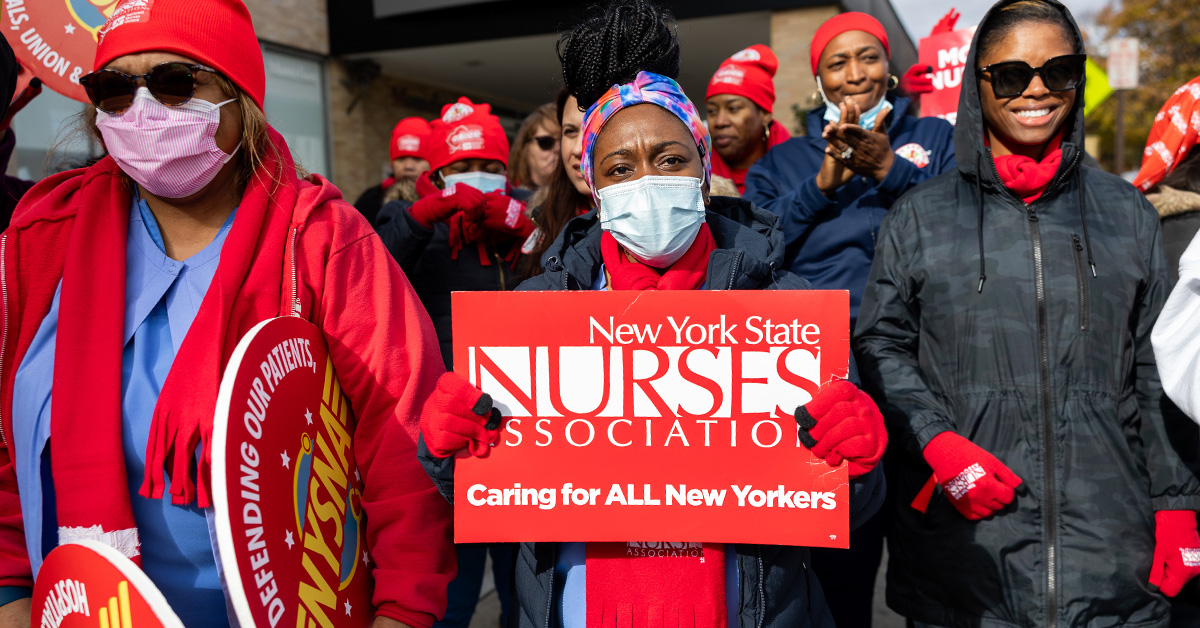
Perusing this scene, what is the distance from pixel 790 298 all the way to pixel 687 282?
1.08 ft

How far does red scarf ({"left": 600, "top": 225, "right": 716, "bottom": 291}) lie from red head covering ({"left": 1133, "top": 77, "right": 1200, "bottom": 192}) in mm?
2141

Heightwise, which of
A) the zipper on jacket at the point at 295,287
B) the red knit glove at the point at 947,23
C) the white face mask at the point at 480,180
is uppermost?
the red knit glove at the point at 947,23

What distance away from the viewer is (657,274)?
1875 mm

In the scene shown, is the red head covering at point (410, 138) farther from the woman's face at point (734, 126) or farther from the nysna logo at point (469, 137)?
the woman's face at point (734, 126)

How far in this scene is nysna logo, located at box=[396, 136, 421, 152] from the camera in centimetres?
587

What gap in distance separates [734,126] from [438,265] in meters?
1.62

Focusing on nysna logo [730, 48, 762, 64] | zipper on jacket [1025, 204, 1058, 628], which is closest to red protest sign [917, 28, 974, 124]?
nysna logo [730, 48, 762, 64]

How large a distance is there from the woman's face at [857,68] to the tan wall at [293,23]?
36.3 feet

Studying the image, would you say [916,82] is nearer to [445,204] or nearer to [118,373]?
[445,204]

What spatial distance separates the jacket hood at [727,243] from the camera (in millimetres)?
1779

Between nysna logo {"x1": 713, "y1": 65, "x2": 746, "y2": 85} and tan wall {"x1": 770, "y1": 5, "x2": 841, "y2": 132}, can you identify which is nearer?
nysna logo {"x1": 713, "y1": 65, "x2": 746, "y2": 85}

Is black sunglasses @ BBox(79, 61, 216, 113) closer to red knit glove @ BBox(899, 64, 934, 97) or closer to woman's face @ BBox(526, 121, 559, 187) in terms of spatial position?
woman's face @ BBox(526, 121, 559, 187)

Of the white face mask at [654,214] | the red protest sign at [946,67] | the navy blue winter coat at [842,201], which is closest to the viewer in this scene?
the white face mask at [654,214]

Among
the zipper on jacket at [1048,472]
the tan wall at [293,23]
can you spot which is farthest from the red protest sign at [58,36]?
the tan wall at [293,23]
